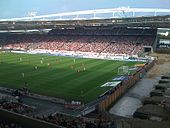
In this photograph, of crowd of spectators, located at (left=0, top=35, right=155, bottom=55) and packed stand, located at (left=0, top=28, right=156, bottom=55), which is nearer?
crowd of spectators, located at (left=0, top=35, right=155, bottom=55)

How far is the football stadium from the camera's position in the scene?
2714 cm

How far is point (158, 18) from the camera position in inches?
3268

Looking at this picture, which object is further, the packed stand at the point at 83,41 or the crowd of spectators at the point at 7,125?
the packed stand at the point at 83,41

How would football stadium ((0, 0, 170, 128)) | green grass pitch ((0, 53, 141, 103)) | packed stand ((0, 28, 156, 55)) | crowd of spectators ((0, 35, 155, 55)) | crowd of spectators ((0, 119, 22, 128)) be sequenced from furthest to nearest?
packed stand ((0, 28, 156, 55)) → crowd of spectators ((0, 35, 155, 55)) → green grass pitch ((0, 53, 141, 103)) → football stadium ((0, 0, 170, 128)) → crowd of spectators ((0, 119, 22, 128))

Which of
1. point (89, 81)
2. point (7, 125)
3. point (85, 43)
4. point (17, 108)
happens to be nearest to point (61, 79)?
point (89, 81)

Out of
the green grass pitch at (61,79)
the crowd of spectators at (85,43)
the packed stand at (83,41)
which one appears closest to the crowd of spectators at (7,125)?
the green grass pitch at (61,79)

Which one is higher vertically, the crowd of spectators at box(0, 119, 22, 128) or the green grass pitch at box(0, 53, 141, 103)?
the green grass pitch at box(0, 53, 141, 103)

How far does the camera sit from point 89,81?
45.9m

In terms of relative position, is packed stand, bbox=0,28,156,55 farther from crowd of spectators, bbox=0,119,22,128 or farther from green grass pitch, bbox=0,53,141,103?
crowd of spectators, bbox=0,119,22,128

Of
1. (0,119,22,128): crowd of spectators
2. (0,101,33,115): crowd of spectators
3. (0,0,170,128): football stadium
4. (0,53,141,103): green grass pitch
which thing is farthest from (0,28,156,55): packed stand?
(0,119,22,128): crowd of spectators

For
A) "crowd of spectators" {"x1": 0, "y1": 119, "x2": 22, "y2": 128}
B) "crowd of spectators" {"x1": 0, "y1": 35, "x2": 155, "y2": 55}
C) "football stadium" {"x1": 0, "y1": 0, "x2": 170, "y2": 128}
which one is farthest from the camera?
"crowd of spectators" {"x1": 0, "y1": 35, "x2": 155, "y2": 55}

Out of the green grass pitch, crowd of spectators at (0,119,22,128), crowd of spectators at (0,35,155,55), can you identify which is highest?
crowd of spectators at (0,35,155,55)

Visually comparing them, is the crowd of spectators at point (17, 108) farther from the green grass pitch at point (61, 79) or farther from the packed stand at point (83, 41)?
the packed stand at point (83, 41)

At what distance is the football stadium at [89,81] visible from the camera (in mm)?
27141
